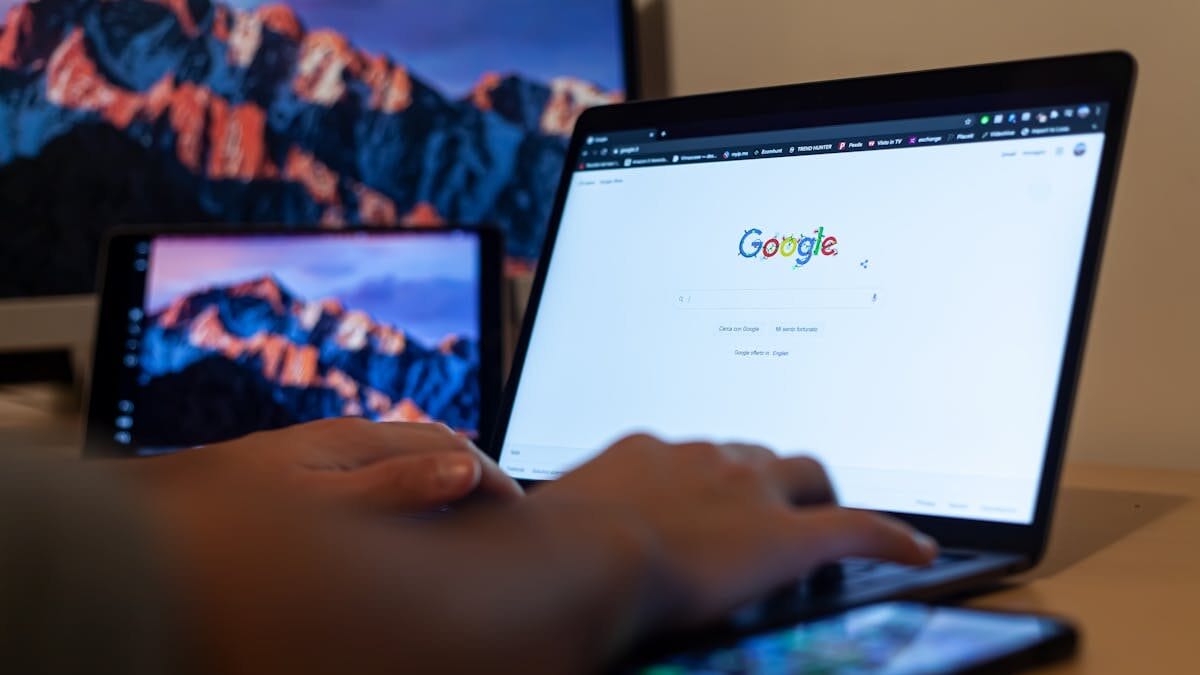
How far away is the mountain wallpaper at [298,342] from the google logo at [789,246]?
442mm

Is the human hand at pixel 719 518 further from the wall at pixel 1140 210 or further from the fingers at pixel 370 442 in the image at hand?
the wall at pixel 1140 210

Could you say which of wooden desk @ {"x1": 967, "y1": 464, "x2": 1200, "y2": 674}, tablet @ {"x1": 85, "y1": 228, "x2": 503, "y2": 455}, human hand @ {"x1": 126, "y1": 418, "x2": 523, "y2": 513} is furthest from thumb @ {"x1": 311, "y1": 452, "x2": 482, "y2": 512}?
tablet @ {"x1": 85, "y1": 228, "x2": 503, "y2": 455}

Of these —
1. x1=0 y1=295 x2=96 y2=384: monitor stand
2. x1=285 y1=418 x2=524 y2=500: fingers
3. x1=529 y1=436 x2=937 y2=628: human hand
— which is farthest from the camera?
x1=0 y1=295 x2=96 y2=384: monitor stand

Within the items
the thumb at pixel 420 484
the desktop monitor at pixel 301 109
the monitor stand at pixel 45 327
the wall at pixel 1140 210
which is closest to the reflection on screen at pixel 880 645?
the thumb at pixel 420 484

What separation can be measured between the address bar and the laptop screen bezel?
108 mm

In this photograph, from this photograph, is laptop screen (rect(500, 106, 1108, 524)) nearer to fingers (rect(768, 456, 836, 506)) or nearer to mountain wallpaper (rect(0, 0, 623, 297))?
fingers (rect(768, 456, 836, 506))

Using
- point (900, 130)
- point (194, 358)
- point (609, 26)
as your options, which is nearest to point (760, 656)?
point (900, 130)

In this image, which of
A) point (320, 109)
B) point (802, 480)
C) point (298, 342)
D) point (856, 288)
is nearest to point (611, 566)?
point (802, 480)

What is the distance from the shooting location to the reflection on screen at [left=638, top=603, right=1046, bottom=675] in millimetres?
351

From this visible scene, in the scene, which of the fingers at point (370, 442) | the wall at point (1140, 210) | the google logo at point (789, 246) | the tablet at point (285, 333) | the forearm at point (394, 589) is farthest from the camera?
the tablet at point (285, 333)

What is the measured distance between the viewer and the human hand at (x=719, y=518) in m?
0.38

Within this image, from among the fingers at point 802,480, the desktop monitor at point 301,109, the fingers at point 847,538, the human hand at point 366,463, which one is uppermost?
the desktop monitor at point 301,109

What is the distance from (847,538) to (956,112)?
0.32m

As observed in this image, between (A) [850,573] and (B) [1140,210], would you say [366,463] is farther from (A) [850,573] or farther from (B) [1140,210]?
(B) [1140,210]
